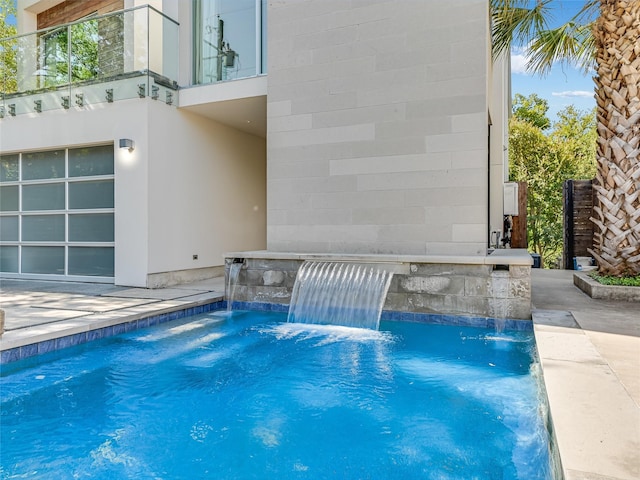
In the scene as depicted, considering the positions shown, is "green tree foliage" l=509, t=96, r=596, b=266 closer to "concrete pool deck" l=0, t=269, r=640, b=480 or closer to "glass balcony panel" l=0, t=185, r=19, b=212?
"concrete pool deck" l=0, t=269, r=640, b=480

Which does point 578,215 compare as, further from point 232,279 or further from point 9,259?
point 9,259

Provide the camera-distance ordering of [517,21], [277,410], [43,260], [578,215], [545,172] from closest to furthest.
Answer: [277,410] → [517,21] → [43,260] → [578,215] → [545,172]

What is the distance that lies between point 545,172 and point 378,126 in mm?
13858

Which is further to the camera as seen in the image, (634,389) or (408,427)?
(408,427)

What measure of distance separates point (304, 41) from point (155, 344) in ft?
16.1

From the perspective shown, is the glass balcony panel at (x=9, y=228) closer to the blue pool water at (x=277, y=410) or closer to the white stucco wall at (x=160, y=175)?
the white stucco wall at (x=160, y=175)

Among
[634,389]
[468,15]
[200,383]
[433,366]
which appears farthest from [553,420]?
[468,15]

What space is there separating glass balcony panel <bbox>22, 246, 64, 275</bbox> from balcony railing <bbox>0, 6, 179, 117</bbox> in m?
2.70

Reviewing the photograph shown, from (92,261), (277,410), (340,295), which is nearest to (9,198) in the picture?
(92,261)

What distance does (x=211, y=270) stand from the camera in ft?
28.6

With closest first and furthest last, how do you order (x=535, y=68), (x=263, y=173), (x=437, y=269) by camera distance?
(x=437, y=269), (x=535, y=68), (x=263, y=173)

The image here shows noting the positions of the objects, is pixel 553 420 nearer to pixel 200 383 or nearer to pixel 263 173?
pixel 200 383

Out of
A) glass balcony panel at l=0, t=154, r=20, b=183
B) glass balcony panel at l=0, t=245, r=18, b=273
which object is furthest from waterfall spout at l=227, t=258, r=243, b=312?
glass balcony panel at l=0, t=154, r=20, b=183

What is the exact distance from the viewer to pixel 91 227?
7.96 meters
